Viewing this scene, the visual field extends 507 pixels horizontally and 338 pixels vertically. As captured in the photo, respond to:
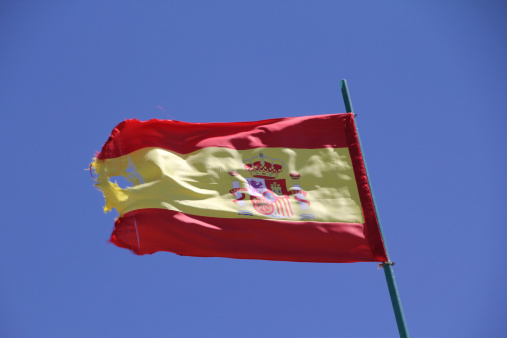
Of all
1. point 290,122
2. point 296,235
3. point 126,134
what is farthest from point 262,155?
point 126,134

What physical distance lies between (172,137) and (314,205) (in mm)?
2391

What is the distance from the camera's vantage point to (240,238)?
819 cm

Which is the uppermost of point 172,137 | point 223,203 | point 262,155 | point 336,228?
point 172,137

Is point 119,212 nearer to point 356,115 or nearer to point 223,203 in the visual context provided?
point 223,203

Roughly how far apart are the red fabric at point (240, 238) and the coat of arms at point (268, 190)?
0.18m

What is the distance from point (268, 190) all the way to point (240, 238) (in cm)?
81

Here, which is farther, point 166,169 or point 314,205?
point 166,169

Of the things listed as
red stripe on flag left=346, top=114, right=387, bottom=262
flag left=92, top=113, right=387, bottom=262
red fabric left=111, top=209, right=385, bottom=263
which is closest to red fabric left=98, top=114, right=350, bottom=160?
flag left=92, top=113, right=387, bottom=262

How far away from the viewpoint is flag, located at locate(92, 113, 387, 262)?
8070 millimetres

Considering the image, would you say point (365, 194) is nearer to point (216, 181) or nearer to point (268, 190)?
point (268, 190)

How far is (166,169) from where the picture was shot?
8898 mm

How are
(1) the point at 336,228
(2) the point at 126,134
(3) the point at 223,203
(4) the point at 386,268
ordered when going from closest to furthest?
(4) the point at 386,268 < (1) the point at 336,228 < (3) the point at 223,203 < (2) the point at 126,134

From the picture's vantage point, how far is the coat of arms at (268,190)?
835cm

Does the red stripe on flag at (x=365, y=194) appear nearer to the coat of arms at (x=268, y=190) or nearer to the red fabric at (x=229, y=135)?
the red fabric at (x=229, y=135)
